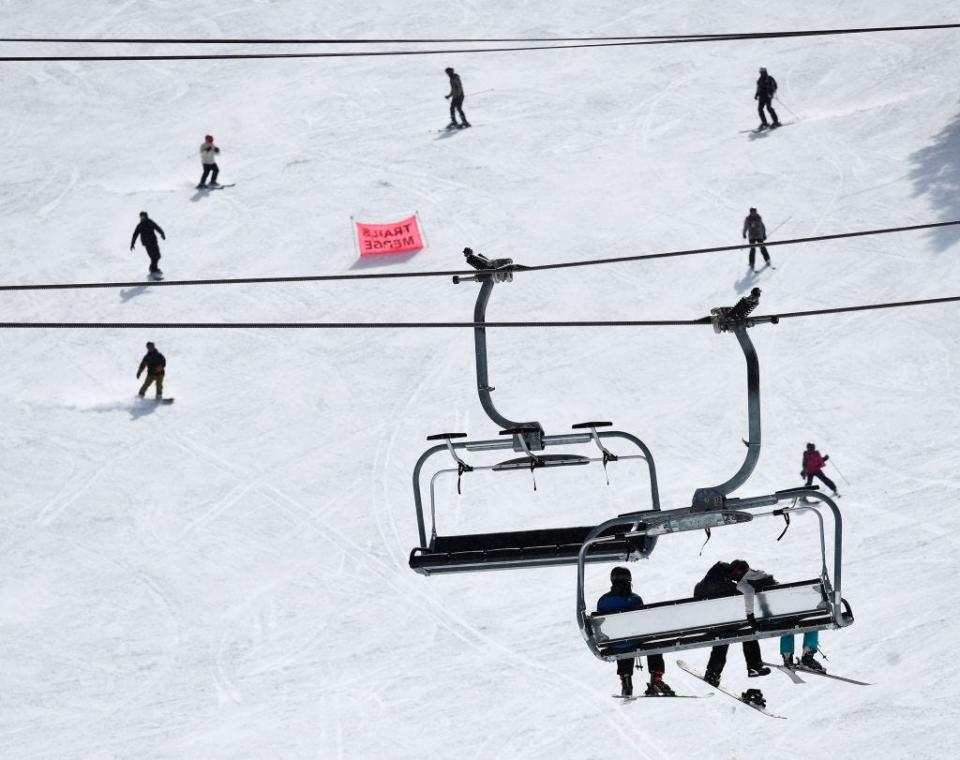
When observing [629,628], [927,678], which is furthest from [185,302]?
[629,628]

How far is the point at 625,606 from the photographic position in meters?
10.0

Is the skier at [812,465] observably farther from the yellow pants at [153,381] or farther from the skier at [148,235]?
the skier at [148,235]

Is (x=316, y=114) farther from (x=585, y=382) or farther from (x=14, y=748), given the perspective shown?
(x=14, y=748)

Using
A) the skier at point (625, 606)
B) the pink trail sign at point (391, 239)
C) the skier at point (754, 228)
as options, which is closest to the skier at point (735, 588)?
the skier at point (625, 606)

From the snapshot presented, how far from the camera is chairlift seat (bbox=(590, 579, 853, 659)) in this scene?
8.75m

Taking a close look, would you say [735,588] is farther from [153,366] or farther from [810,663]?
[153,366]

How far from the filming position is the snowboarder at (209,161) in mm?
26502

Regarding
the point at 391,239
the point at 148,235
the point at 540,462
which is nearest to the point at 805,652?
the point at 540,462

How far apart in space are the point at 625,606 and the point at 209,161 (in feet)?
61.2

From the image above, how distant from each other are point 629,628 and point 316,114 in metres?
22.7

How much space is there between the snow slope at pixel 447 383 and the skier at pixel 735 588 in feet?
12.9

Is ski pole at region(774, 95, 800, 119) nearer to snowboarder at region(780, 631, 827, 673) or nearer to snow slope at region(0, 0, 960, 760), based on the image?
snow slope at region(0, 0, 960, 760)

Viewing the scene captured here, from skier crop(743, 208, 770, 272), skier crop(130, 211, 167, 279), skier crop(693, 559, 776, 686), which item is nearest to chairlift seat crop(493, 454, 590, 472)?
skier crop(693, 559, 776, 686)

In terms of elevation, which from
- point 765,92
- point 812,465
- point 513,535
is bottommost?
point 513,535
